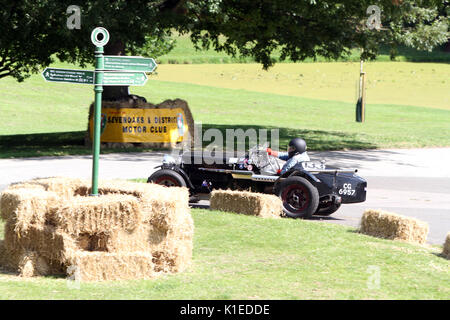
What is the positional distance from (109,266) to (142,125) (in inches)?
668

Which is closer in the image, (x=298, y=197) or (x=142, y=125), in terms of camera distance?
(x=298, y=197)

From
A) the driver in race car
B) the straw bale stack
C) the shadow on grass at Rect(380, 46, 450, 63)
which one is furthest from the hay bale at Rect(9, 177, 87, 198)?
the shadow on grass at Rect(380, 46, 450, 63)

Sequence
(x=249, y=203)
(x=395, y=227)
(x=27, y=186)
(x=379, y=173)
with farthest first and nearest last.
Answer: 1. (x=379, y=173)
2. (x=249, y=203)
3. (x=395, y=227)
4. (x=27, y=186)

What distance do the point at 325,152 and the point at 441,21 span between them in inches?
326

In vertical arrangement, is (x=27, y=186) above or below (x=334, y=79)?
below

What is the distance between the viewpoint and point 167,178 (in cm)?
1369

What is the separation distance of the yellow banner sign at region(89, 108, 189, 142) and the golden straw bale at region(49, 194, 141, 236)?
16.3m

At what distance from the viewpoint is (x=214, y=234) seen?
11211 millimetres

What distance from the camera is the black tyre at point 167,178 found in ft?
44.5

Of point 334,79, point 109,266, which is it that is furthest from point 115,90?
point 334,79

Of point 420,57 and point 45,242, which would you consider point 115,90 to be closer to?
point 45,242

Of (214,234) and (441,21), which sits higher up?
(441,21)

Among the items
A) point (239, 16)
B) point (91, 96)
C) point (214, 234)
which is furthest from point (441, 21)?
point (91, 96)
